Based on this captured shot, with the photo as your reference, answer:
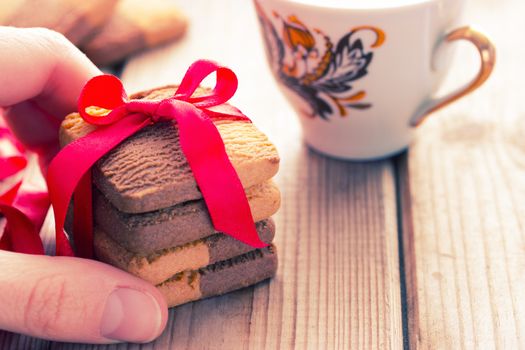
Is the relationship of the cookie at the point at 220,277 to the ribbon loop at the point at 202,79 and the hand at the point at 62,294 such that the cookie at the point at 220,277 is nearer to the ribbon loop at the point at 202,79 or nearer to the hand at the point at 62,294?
the hand at the point at 62,294

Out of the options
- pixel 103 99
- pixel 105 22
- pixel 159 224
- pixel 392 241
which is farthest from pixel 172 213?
pixel 105 22

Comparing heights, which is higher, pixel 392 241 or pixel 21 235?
pixel 21 235

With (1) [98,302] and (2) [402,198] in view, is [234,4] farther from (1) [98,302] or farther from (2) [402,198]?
(1) [98,302]

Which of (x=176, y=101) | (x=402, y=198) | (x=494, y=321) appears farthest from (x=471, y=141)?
(x=176, y=101)

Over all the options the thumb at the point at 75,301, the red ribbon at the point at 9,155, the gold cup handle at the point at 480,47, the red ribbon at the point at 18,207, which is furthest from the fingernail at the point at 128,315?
the gold cup handle at the point at 480,47

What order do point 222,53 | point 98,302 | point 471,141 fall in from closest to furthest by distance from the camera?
point 98,302, point 471,141, point 222,53

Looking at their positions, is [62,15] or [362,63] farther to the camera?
[62,15]

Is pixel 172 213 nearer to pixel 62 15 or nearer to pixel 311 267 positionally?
pixel 311 267
